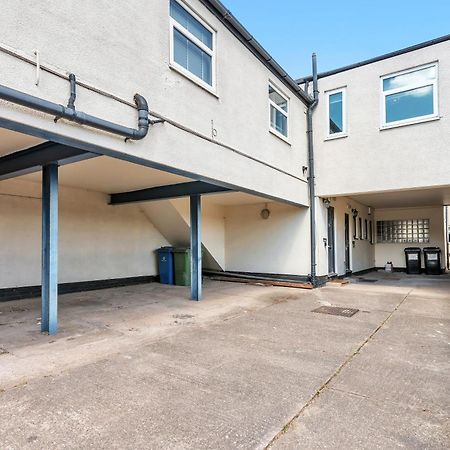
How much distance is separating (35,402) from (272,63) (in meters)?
8.30

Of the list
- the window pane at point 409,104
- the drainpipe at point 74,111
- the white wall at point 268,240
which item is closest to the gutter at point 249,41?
the window pane at point 409,104

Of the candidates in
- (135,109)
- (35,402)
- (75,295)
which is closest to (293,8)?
(135,109)

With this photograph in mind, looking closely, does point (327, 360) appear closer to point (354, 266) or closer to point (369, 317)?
point (369, 317)

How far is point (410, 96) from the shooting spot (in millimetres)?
9078

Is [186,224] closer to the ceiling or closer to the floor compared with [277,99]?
closer to the floor

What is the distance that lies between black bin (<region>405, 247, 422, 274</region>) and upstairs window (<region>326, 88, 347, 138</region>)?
784 cm

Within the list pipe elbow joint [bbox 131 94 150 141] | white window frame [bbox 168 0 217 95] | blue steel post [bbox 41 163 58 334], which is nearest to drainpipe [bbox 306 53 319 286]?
white window frame [bbox 168 0 217 95]

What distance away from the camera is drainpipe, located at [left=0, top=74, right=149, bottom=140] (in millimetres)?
3303

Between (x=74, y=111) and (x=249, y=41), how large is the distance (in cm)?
523

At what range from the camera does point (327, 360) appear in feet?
13.1

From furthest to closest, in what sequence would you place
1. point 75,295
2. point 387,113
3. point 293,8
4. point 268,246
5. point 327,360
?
1. point 293,8
2. point 268,246
3. point 387,113
4. point 75,295
5. point 327,360

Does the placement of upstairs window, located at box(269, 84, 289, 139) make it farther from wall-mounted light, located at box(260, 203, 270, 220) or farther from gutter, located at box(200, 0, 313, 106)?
wall-mounted light, located at box(260, 203, 270, 220)

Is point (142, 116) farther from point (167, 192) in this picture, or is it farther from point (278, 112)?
point (278, 112)

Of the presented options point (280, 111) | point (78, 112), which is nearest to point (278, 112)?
point (280, 111)
